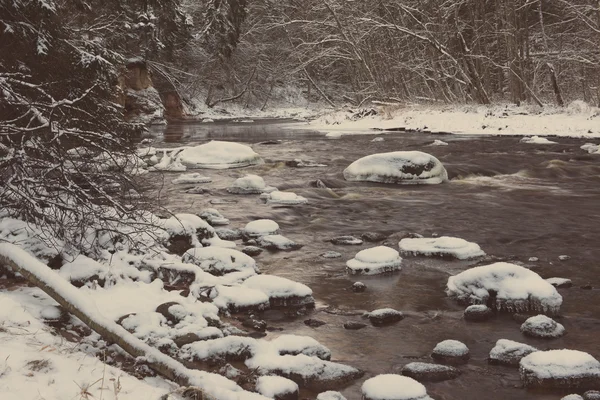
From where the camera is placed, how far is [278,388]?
350 centimetres

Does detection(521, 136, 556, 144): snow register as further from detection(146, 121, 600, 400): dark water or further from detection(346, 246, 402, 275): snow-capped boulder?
detection(346, 246, 402, 275): snow-capped boulder

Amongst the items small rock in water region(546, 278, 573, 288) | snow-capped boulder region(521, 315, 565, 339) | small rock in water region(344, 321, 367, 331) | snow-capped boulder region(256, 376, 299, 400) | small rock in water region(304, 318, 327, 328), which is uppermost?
snow-capped boulder region(256, 376, 299, 400)

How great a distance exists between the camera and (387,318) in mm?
4805

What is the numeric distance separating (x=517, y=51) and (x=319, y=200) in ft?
52.5

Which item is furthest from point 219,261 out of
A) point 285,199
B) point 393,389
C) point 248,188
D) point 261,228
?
point 248,188

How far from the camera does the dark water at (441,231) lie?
14.2 feet

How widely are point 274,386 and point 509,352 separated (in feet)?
5.44

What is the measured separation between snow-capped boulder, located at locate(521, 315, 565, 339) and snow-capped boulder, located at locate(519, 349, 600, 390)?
61 cm

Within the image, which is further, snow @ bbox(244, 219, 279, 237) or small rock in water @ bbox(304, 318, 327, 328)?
snow @ bbox(244, 219, 279, 237)

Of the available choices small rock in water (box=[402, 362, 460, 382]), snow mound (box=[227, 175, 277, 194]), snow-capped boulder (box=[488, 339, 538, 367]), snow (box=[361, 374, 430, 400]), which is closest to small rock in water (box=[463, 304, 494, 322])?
snow-capped boulder (box=[488, 339, 538, 367])

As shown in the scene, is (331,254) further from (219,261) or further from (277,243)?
(219,261)

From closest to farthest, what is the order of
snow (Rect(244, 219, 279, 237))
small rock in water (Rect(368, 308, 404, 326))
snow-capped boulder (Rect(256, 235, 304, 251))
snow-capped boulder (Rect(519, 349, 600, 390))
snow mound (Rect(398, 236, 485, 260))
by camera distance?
snow-capped boulder (Rect(519, 349, 600, 390)), small rock in water (Rect(368, 308, 404, 326)), snow mound (Rect(398, 236, 485, 260)), snow-capped boulder (Rect(256, 235, 304, 251)), snow (Rect(244, 219, 279, 237))

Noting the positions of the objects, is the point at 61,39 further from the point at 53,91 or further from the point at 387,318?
the point at 387,318

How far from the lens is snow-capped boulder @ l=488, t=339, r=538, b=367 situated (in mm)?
4027
